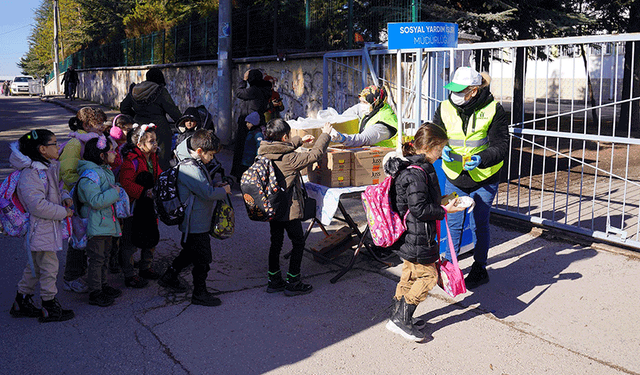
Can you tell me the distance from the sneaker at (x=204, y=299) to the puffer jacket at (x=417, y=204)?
163cm

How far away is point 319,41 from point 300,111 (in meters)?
1.43

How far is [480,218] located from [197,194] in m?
2.45

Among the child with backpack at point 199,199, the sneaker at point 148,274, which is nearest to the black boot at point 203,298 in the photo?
the child with backpack at point 199,199

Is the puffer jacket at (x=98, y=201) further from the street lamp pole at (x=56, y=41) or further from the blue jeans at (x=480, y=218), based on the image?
the street lamp pole at (x=56, y=41)

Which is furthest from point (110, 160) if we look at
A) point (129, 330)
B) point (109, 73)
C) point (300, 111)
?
point (109, 73)

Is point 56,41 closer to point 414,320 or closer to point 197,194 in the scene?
point 197,194

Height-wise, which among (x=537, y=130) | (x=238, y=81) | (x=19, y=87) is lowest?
(x=537, y=130)

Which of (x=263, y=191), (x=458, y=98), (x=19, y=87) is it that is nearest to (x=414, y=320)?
(x=263, y=191)

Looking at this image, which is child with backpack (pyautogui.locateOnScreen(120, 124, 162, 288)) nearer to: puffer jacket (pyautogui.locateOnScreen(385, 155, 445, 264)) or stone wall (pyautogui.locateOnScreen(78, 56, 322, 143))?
puffer jacket (pyautogui.locateOnScreen(385, 155, 445, 264))

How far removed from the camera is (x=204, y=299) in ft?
16.0

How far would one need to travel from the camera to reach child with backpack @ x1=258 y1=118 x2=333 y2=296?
191 inches

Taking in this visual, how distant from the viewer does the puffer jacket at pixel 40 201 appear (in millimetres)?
4207

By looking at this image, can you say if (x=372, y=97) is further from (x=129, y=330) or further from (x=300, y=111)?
(x=300, y=111)

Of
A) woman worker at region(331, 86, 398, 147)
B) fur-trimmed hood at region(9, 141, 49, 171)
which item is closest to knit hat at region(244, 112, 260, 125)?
woman worker at region(331, 86, 398, 147)
